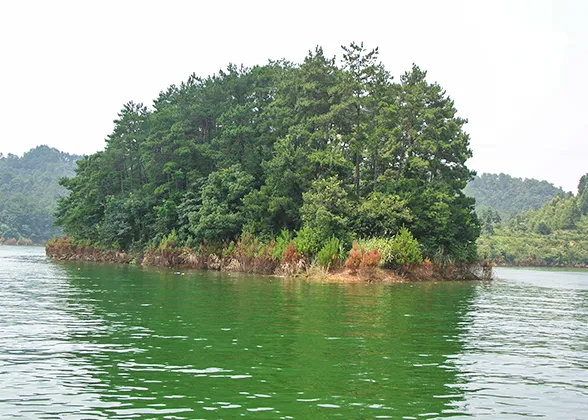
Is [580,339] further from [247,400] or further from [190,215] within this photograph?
[190,215]

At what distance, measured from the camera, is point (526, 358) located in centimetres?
1625

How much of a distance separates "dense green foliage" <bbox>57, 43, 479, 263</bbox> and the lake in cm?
2232

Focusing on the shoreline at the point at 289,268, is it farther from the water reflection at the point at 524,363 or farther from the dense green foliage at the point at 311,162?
the water reflection at the point at 524,363

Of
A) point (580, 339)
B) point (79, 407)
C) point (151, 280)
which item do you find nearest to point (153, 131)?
point (151, 280)

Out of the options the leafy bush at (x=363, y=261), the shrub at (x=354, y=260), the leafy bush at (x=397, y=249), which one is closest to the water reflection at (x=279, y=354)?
the leafy bush at (x=363, y=261)

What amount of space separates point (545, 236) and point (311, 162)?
97876 millimetres

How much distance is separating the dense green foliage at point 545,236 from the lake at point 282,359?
96.7 m

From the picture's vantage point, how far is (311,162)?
53875 mm

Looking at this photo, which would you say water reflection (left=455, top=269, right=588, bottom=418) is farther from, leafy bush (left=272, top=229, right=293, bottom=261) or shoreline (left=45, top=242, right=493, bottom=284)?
leafy bush (left=272, top=229, right=293, bottom=261)

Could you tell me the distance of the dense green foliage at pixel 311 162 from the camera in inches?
1992

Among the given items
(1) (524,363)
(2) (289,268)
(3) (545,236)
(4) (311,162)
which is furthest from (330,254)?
(3) (545,236)

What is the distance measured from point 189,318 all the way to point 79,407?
37.1 feet

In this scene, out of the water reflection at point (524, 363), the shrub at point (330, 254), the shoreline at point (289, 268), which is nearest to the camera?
the water reflection at point (524, 363)

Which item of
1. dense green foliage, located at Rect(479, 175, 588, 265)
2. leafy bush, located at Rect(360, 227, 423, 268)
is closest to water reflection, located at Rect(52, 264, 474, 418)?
leafy bush, located at Rect(360, 227, 423, 268)
